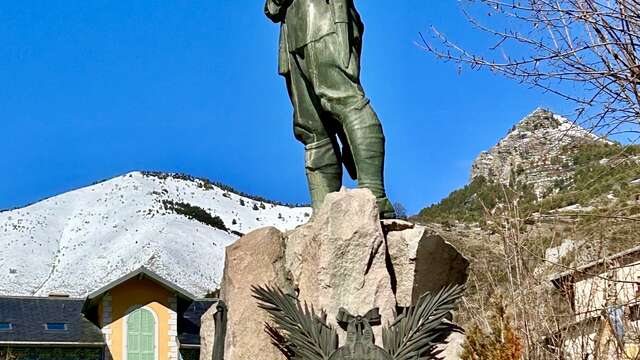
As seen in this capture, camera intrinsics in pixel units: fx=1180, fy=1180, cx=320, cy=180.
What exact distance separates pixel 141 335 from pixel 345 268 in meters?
32.0

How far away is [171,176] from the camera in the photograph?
13038cm

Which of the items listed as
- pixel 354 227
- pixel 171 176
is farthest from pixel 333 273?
pixel 171 176

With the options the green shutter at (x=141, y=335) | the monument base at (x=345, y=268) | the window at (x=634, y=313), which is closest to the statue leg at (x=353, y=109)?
the monument base at (x=345, y=268)

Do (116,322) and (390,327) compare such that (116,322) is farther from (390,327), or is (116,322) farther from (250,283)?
(390,327)

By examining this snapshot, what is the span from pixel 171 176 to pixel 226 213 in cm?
1292

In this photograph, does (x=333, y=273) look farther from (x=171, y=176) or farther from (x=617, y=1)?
(x=171, y=176)

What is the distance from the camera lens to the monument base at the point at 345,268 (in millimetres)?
6505

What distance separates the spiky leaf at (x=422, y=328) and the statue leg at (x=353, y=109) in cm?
68

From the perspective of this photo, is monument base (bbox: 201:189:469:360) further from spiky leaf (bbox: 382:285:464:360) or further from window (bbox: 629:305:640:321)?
window (bbox: 629:305:640:321)

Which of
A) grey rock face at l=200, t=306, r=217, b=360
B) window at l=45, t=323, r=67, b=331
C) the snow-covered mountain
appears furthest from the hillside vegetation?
the snow-covered mountain

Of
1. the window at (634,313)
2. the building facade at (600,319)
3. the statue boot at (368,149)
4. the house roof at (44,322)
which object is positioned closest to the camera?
the statue boot at (368,149)

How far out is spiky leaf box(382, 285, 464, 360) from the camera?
630 cm

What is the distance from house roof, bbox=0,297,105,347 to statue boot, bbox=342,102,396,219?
2958cm

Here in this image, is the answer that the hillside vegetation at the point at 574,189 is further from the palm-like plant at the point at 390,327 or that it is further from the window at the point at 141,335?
the window at the point at 141,335
